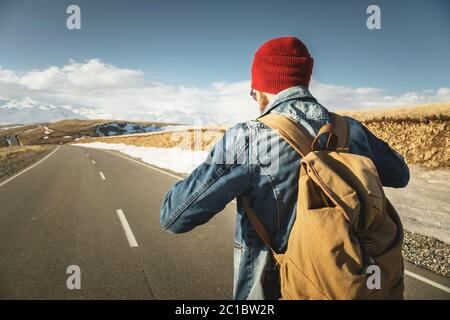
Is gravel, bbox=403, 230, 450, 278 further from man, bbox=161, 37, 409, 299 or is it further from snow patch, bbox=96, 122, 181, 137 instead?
snow patch, bbox=96, 122, 181, 137

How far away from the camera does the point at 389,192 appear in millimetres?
9242

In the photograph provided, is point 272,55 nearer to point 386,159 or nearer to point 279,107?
point 279,107

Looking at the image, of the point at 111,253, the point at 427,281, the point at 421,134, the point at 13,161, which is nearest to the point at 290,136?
the point at 427,281

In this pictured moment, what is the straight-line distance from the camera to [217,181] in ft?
4.66

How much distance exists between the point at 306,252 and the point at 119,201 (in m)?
7.69

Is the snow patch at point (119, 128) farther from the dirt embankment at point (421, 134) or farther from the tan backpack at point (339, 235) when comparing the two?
the tan backpack at point (339, 235)

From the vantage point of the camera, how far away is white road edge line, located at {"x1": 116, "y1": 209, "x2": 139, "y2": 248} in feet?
17.1

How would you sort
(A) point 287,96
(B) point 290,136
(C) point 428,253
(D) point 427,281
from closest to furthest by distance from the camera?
(B) point 290,136 < (A) point 287,96 < (D) point 427,281 < (C) point 428,253

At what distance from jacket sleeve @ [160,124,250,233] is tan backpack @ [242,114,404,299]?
0.21 meters

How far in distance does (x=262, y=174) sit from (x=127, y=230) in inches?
198

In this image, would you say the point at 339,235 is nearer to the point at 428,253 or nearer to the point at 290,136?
the point at 290,136

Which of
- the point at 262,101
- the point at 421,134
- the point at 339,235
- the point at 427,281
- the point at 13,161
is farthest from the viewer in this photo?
the point at 13,161

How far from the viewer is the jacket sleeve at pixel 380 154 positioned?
165 cm
